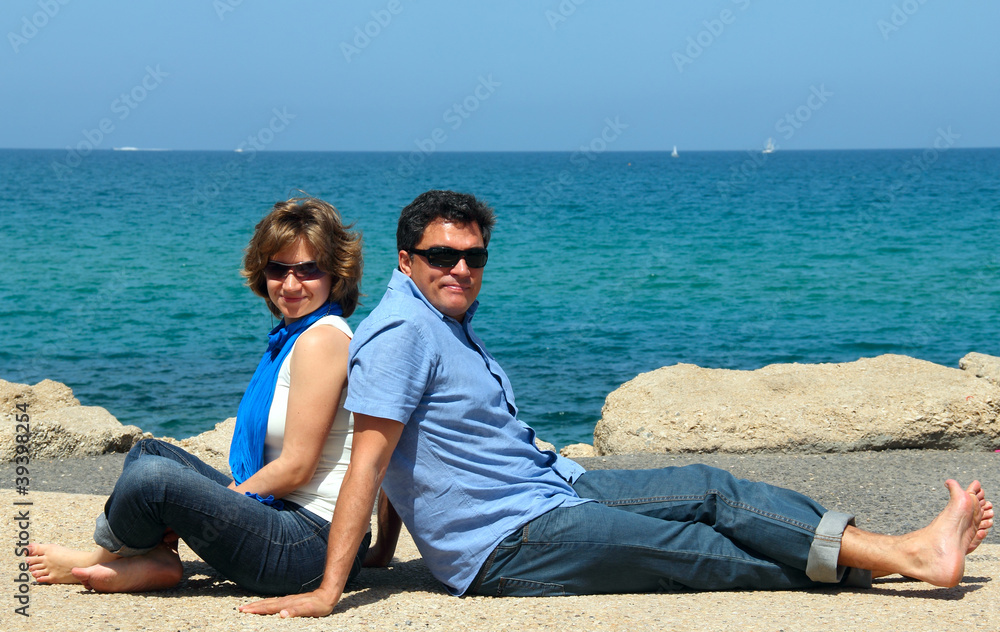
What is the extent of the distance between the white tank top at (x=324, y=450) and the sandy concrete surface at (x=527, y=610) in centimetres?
41

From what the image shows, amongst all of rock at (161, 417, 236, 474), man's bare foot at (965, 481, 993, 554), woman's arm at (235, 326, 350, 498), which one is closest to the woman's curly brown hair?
woman's arm at (235, 326, 350, 498)

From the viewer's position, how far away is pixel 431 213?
3445 mm

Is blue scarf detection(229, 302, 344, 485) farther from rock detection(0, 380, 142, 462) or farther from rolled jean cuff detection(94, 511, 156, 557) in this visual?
rock detection(0, 380, 142, 462)

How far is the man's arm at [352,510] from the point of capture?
3.11 metres

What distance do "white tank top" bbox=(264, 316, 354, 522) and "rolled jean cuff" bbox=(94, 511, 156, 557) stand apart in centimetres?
62

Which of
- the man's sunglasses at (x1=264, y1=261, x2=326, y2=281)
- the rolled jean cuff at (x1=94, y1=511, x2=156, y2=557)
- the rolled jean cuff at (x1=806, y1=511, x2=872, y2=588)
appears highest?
the man's sunglasses at (x1=264, y1=261, x2=326, y2=281)

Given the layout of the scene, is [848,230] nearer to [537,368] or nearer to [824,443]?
[537,368]

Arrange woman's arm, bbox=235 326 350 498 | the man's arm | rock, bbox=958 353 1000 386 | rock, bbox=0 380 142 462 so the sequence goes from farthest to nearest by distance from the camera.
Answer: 1. rock, bbox=958 353 1000 386
2. rock, bbox=0 380 142 462
3. woman's arm, bbox=235 326 350 498
4. the man's arm

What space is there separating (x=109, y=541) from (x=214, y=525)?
1.58 feet

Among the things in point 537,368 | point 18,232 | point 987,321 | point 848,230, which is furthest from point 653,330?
point 18,232

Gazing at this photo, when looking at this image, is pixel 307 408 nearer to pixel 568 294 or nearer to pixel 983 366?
pixel 983 366

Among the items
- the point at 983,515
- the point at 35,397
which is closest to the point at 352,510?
the point at 983,515

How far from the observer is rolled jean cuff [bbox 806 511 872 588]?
338 centimetres

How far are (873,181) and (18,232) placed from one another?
54087 mm
